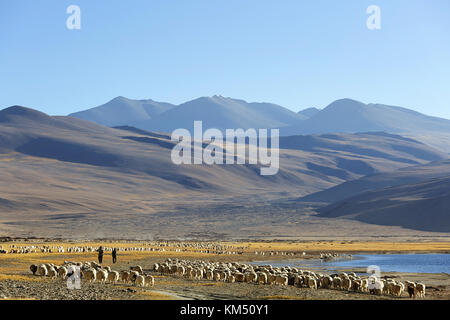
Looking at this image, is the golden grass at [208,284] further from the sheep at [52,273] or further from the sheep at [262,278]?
the sheep at [52,273]

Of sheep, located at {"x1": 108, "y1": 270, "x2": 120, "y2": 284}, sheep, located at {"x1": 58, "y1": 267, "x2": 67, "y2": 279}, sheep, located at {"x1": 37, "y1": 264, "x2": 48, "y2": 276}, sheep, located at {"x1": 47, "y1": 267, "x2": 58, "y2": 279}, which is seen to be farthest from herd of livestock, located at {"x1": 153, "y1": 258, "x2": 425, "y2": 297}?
sheep, located at {"x1": 37, "y1": 264, "x2": 48, "y2": 276}

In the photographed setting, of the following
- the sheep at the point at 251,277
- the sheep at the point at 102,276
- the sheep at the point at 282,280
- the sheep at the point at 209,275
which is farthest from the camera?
the sheep at the point at 209,275

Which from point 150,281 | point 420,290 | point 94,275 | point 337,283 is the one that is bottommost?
point 337,283

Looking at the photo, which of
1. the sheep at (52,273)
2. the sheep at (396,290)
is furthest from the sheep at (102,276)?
the sheep at (396,290)

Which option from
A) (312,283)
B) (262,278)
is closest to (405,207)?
(262,278)

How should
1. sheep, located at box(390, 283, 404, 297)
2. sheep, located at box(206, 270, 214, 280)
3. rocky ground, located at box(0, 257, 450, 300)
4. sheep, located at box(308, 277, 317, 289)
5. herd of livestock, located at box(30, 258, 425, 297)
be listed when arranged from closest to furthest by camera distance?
1. rocky ground, located at box(0, 257, 450, 300)
2. sheep, located at box(390, 283, 404, 297)
3. herd of livestock, located at box(30, 258, 425, 297)
4. sheep, located at box(308, 277, 317, 289)
5. sheep, located at box(206, 270, 214, 280)

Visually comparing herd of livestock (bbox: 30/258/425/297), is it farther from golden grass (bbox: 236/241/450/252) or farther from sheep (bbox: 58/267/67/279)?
golden grass (bbox: 236/241/450/252)

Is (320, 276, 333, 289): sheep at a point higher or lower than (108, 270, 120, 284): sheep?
lower

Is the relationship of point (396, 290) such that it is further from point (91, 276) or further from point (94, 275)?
point (91, 276)

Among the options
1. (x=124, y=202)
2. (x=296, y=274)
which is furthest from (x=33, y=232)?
(x=296, y=274)

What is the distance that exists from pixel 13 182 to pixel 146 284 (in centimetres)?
17608

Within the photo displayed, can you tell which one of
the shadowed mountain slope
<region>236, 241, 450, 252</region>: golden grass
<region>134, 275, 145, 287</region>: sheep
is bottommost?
the shadowed mountain slope

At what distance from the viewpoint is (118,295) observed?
2373 cm

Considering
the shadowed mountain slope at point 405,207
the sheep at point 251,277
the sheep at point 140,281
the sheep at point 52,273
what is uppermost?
the sheep at point 140,281
